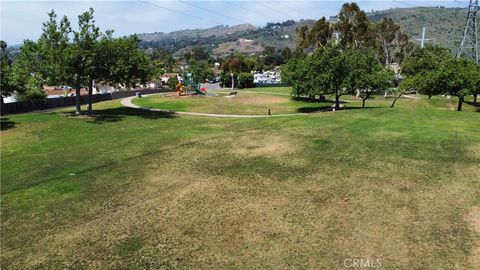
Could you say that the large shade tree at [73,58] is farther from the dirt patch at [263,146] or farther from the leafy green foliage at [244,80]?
the leafy green foliage at [244,80]

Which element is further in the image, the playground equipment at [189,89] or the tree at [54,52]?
the playground equipment at [189,89]

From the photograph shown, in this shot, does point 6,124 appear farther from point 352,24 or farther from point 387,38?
point 387,38

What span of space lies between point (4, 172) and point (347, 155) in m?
19.3

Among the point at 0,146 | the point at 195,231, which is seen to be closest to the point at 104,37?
the point at 0,146

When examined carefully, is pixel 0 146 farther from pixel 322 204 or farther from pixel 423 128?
pixel 423 128

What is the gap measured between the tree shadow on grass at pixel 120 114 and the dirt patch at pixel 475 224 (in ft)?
108

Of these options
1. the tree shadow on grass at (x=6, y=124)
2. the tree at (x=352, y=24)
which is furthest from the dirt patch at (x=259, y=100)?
the tree shadow on grass at (x=6, y=124)

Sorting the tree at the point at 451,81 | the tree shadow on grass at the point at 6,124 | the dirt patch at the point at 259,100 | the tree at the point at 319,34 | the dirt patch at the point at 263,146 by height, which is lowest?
the dirt patch at the point at 263,146

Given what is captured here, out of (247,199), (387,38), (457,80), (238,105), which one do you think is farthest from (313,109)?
(387,38)

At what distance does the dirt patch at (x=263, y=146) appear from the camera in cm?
2533

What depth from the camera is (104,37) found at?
4288 centimetres
